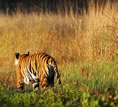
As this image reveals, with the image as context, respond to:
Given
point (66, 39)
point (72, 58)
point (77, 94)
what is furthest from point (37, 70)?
point (66, 39)

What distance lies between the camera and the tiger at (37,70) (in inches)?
233

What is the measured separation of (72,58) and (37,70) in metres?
3.65

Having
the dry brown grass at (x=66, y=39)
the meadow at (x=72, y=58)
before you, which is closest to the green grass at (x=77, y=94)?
the meadow at (x=72, y=58)

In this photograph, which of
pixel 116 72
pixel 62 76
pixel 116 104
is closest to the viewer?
pixel 116 104

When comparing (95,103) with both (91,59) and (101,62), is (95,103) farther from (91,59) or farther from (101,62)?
(91,59)

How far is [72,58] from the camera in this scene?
31.8 feet

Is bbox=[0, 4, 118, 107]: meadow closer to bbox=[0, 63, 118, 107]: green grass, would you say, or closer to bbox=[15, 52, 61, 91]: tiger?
bbox=[0, 63, 118, 107]: green grass

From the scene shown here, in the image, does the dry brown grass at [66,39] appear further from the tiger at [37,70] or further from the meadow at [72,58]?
the tiger at [37,70]

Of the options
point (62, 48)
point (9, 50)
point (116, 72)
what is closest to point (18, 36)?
point (9, 50)

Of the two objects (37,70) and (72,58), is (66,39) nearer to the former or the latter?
(72,58)

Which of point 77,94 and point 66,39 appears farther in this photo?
point 66,39

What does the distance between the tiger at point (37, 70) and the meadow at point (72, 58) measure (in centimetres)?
21

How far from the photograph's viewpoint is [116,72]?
702 centimetres

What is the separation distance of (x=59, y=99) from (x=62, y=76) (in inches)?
94.2
